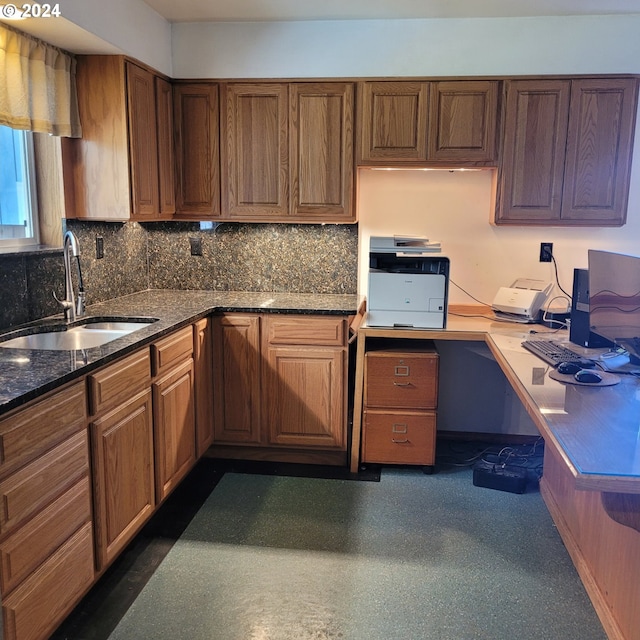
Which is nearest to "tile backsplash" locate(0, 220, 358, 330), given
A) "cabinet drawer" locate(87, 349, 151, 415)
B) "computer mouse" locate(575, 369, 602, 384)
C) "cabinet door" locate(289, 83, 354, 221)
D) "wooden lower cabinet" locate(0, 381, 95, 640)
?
"cabinet door" locate(289, 83, 354, 221)

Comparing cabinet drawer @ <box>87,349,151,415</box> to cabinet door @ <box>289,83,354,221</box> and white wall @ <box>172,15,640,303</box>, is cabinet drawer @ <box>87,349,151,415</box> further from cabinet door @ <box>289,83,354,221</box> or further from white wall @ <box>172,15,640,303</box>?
white wall @ <box>172,15,640,303</box>

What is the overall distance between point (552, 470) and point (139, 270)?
254 cm

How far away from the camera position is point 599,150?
304 cm

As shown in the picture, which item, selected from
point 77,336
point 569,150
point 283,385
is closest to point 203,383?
point 283,385

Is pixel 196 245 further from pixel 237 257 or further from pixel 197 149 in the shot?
pixel 197 149

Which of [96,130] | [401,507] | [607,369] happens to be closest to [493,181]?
[607,369]

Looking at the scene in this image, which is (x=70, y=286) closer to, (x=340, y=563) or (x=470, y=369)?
(x=340, y=563)

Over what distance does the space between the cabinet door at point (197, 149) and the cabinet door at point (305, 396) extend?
96cm

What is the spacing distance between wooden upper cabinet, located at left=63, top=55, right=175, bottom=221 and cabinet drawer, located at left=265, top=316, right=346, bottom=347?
0.89 m

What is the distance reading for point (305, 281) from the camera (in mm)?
3566

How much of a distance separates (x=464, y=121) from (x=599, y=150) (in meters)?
0.71

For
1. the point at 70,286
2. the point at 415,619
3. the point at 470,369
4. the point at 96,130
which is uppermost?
the point at 96,130

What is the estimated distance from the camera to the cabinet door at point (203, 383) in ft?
9.57

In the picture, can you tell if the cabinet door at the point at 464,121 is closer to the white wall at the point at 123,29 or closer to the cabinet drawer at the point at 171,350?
→ the white wall at the point at 123,29
